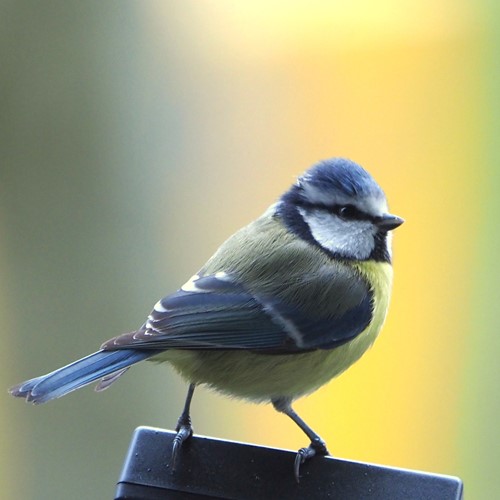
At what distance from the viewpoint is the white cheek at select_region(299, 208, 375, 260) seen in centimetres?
118

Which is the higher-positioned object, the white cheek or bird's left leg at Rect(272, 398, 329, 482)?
the white cheek

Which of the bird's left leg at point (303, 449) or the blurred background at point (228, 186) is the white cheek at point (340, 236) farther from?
the blurred background at point (228, 186)

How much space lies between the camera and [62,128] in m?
2.00

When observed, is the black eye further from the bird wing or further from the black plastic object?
the black plastic object

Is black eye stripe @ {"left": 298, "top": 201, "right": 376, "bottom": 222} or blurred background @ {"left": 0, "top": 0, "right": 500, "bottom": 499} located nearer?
black eye stripe @ {"left": 298, "top": 201, "right": 376, "bottom": 222}

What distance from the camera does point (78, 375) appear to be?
0.99 meters

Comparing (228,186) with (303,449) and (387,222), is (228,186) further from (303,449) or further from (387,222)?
(303,449)

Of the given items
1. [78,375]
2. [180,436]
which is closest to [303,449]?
[180,436]

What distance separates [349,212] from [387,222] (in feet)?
0.19

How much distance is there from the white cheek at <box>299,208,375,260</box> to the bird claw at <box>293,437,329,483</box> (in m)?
0.28

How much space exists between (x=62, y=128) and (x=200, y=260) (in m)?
0.47

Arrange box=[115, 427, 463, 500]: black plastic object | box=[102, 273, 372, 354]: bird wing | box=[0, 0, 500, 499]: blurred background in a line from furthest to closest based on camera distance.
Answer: box=[0, 0, 500, 499]: blurred background
box=[102, 273, 372, 354]: bird wing
box=[115, 427, 463, 500]: black plastic object

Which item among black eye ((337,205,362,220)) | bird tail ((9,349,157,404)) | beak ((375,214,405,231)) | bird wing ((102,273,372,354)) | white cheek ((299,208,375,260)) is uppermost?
black eye ((337,205,362,220))

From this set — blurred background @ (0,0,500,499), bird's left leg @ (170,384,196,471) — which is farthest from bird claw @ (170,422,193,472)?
blurred background @ (0,0,500,499)
